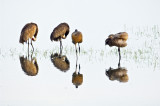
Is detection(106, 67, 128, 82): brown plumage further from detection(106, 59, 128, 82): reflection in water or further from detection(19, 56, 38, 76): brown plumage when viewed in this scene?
detection(19, 56, 38, 76): brown plumage

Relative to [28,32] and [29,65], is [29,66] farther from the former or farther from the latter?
[28,32]

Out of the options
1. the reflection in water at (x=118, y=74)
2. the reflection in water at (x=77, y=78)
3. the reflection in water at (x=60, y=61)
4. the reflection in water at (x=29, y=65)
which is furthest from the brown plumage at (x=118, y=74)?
the reflection in water at (x=29, y=65)

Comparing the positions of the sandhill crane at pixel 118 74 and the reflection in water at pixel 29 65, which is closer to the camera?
the sandhill crane at pixel 118 74

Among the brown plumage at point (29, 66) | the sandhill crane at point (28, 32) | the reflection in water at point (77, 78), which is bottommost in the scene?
the reflection in water at point (77, 78)

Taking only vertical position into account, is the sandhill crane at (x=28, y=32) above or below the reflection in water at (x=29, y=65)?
above

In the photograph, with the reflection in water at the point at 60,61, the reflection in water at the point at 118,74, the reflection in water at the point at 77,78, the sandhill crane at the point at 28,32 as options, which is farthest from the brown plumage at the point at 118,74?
the sandhill crane at the point at 28,32

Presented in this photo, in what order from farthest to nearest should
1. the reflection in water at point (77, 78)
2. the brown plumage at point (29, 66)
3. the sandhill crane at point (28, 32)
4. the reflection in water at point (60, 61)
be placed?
1. the sandhill crane at point (28, 32)
2. the reflection in water at point (60, 61)
3. the brown plumage at point (29, 66)
4. the reflection in water at point (77, 78)

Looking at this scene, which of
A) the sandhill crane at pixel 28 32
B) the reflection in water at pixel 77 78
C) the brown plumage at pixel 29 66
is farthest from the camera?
the sandhill crane at pixel 28 32

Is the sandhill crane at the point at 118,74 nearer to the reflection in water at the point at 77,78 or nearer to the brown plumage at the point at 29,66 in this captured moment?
the reflection in water at the point at 77,78

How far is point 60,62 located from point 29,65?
1.03m

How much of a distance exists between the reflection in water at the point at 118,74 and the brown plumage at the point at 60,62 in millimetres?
1224

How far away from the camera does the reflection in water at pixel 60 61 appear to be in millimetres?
12584

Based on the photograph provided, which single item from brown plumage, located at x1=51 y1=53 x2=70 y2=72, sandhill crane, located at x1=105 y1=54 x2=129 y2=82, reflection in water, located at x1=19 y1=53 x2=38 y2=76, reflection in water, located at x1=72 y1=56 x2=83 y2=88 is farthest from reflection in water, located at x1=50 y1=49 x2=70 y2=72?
sandhill crane, located at x1=105 y1=54 x2=129 y2=82

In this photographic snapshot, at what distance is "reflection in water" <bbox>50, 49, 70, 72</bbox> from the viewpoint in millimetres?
12584
